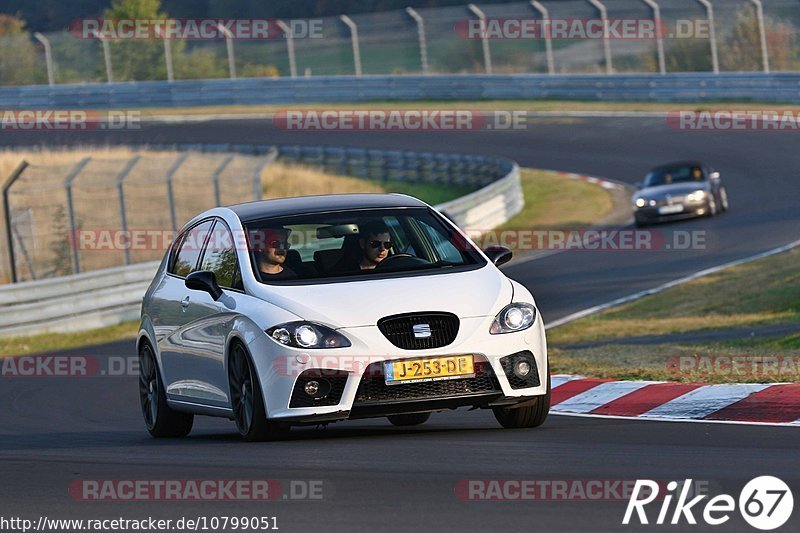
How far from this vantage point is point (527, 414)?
9430 millimetres

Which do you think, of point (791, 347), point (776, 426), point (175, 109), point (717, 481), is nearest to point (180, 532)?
point (717, 481)

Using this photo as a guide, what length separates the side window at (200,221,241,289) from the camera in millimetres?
9887

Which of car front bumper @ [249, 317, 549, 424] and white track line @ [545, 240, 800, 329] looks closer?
car front bumper @ [249, 317, 549, 424]

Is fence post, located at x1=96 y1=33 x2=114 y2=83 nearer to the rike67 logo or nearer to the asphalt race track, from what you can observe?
the asphalt race track

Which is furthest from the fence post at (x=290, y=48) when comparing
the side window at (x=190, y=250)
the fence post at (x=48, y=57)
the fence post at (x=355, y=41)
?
the side window at (x=190, y=250)

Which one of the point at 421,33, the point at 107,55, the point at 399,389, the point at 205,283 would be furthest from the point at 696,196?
the point at 107,55

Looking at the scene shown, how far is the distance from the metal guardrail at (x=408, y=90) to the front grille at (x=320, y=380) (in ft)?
112

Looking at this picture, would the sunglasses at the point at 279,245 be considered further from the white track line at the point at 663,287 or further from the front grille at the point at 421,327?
the white track line at the point at 663,287

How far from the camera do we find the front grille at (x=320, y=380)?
8812 mm

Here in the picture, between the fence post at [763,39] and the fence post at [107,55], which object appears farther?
the fence post at [107,55]

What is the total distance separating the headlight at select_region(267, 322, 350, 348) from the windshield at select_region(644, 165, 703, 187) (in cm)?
2099

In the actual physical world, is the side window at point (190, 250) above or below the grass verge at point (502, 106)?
above

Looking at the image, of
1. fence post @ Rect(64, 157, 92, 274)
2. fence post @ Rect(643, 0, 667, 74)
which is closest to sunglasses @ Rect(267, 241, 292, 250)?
fence post @ Rect(64, 157, 92, 274)

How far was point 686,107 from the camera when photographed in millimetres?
43094
